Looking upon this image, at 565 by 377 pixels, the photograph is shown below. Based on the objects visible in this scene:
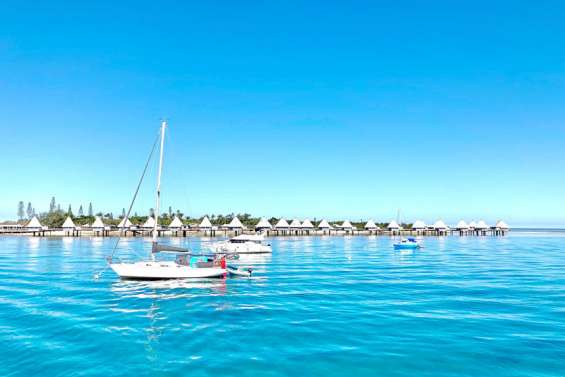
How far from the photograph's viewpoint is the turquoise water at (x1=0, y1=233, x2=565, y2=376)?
13570mm

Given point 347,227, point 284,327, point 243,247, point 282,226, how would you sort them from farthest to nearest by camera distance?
point 347,227 < point 282,226 < point 243,247 < point 284,327

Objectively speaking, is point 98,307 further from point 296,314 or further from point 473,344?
point 473,344

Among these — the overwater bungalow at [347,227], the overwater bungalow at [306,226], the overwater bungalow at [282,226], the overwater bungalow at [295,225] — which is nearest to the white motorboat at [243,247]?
the overwater bungalow at [282,226]

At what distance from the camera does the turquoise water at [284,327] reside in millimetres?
13570

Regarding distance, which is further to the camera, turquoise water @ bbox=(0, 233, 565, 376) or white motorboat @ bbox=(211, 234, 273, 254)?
white motorboat @ bbox=(211, 234, 273, 254)

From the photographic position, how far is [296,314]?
20.6 metres

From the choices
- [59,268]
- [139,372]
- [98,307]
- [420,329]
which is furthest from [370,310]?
[59,268]

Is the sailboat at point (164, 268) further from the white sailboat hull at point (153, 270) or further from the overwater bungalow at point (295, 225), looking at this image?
the overwater bungalow at point (295, 225)

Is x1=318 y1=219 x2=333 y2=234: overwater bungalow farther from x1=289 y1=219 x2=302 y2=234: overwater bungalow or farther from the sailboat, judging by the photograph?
the sailboat

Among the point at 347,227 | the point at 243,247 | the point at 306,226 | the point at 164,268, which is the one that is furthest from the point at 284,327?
the point at 347,227

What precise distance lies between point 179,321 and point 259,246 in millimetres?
45151

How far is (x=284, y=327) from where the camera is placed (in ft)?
59.5

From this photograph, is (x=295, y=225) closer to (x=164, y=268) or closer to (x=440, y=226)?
(x=440, y=226)

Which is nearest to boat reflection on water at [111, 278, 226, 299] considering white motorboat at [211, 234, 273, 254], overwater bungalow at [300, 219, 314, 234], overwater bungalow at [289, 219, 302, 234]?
white motorboat at [211, 234, 273, 254]
